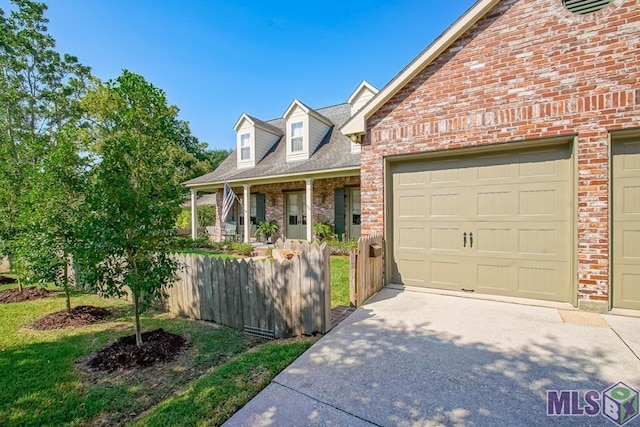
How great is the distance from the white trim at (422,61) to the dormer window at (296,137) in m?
8.42

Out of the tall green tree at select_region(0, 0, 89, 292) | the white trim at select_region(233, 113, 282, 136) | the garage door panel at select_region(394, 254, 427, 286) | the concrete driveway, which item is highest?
the tall green tree at select_region(0, 0, 89, 292)

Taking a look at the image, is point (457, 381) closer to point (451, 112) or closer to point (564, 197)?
point (564, 197)

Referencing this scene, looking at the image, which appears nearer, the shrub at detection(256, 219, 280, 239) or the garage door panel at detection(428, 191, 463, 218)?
the garage door panel at detection(428, 191, 463, 218)

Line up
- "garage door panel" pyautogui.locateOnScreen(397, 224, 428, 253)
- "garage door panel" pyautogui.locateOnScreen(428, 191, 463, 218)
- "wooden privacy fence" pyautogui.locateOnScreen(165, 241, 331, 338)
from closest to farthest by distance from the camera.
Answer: "wooden privacy fence" pyautogui.locateOnScreen(165, 241, 331, 338), "garage door panel" pyautogui.locateOnScreen(428, 191, 463, 218), "garage door panel" pyautogui.locateOnScreen(397, 224, 428, 253)

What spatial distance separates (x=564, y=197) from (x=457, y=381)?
3.82 metres

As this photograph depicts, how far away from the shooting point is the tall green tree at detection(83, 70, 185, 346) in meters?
3.37

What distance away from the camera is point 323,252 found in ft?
12.8

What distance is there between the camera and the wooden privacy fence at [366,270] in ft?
16.1

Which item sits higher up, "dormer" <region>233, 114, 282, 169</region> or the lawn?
"dormer" <region>233, 114, 282, 169</region>

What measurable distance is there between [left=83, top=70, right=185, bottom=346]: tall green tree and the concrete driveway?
2.24 metres

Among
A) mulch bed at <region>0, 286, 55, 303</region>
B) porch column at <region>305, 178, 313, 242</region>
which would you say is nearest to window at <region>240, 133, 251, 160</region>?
porch column at <region>305, 178, 313, 242</region>

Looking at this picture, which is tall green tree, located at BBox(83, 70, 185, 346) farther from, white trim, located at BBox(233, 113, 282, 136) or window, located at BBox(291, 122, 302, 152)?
white trim, located at BBox(233, 113, 282, 136)

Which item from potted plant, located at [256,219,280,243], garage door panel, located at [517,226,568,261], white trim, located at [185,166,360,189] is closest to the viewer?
garage door panel, located at [517,226,568,261]

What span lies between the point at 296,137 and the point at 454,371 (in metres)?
13.0
